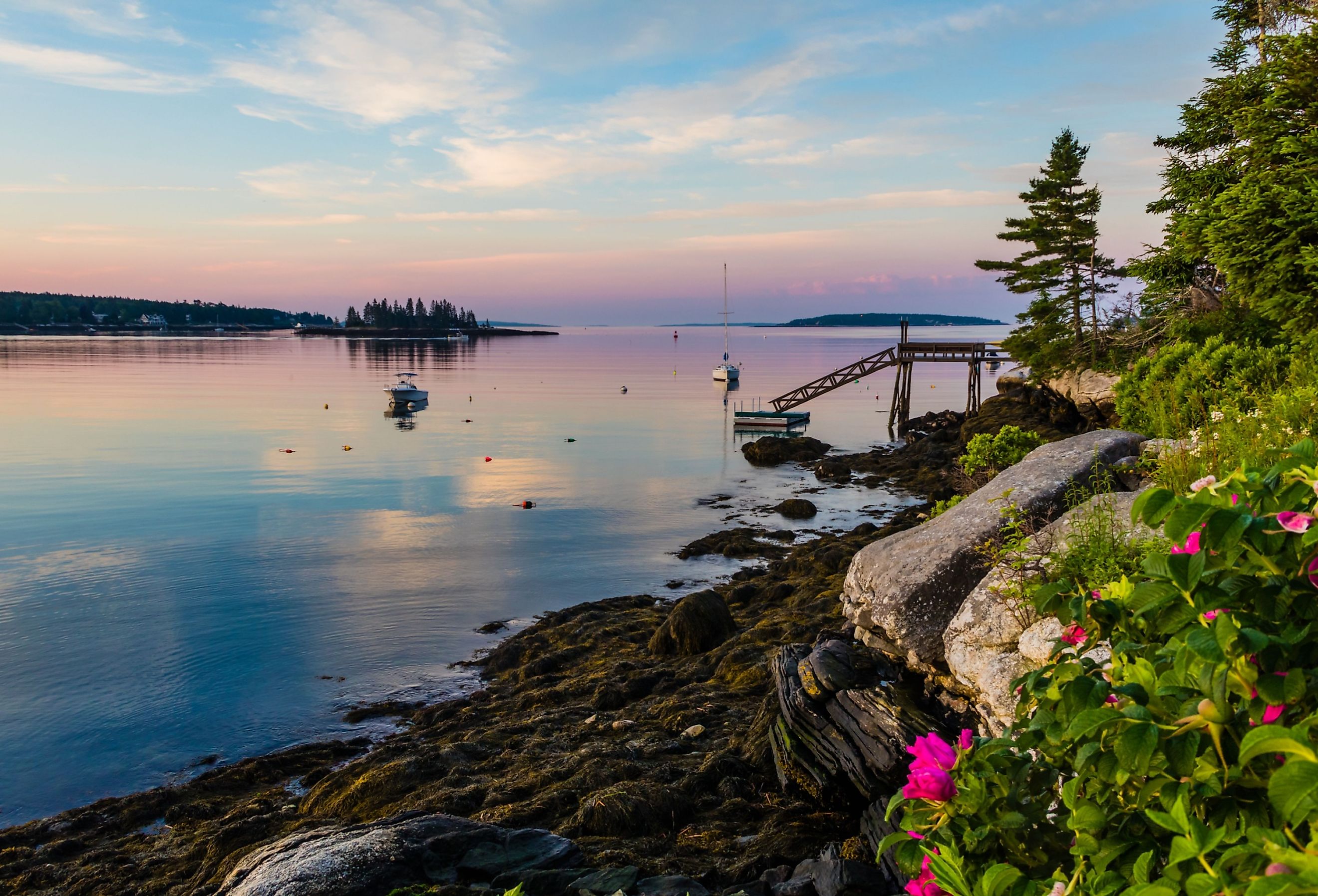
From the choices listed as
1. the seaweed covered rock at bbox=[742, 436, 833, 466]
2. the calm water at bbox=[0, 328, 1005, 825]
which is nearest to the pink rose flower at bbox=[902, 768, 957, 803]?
the calm water at bbox=[0, 328, 1005, 825]

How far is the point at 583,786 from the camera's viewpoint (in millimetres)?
8328

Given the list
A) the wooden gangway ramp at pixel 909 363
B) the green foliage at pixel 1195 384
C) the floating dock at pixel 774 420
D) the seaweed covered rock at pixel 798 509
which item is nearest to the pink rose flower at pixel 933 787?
the green foliage at pixel 1195 384

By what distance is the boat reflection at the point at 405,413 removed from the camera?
2025 inches

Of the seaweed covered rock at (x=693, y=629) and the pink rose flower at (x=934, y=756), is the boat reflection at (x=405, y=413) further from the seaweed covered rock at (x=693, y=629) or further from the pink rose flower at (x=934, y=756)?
the pink rose flower at (x=934, y=756)

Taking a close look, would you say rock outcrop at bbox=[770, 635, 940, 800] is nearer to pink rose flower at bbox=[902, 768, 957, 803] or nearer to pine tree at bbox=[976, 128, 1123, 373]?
pink rose flower at bbox=[902, 768, 957, 803]

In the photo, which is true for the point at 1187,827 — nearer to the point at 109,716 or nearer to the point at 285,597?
the point at 109,716

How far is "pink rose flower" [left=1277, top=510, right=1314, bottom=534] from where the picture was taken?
2322 mm

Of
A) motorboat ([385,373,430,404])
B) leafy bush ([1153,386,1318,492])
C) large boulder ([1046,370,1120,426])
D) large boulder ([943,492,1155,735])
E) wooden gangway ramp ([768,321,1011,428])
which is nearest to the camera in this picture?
large boulder ([943,492,1155,735])

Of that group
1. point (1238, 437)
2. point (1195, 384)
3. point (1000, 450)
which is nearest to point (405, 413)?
point (1000, 450)

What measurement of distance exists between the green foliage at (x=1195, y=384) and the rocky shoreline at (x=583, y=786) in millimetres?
6019

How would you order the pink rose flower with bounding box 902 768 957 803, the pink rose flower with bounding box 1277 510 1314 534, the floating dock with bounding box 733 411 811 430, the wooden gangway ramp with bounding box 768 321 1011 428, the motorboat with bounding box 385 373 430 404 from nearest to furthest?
1. the pink rose flower with bounding box 1277 510 1314 534
2. the pink rose flower with bounding box 902 768 957 803
3. the wooden gangway ramp with bounding box 768 321 1011 428
4. the floating dock with bounding box 733 411 811 430
5. the motorboat with bounding box 385 373 430 404

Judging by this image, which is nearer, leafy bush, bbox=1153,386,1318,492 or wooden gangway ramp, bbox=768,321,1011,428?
leafy bush, bbox=1153,386,1318,492

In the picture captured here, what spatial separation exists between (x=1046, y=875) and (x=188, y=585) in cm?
2093

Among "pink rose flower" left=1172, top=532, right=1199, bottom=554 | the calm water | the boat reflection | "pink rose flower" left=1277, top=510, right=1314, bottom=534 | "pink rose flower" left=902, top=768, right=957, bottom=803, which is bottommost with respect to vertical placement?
the calm water
